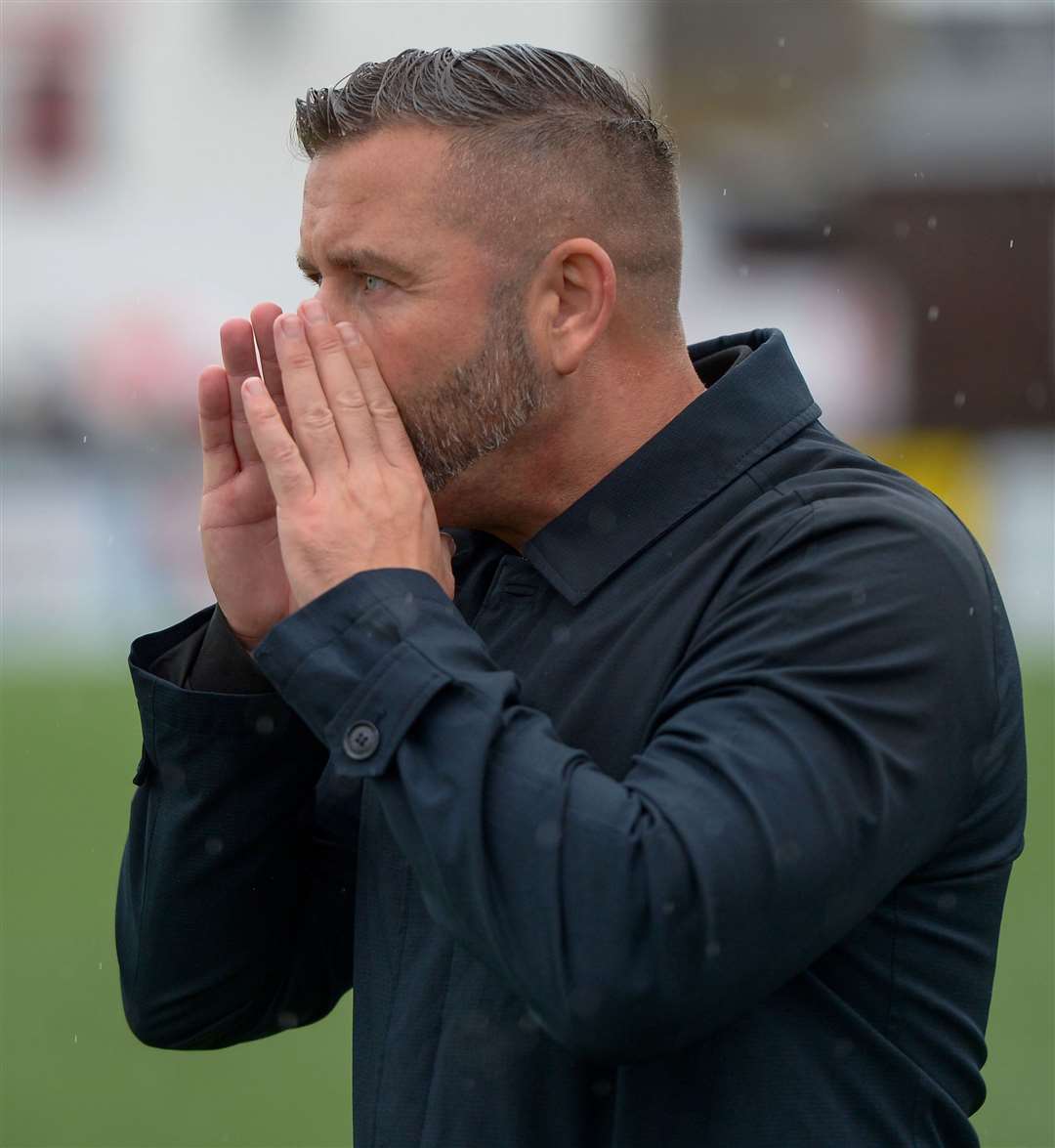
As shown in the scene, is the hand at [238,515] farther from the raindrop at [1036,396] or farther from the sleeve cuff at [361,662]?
the raindrop at [1036,396]

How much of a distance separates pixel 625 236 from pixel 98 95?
23655 millimetres

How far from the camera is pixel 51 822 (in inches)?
327

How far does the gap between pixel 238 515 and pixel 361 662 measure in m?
0.48

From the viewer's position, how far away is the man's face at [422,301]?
196 cm

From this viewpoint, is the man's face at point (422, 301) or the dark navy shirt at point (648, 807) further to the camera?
the man's face at point (422, 301)

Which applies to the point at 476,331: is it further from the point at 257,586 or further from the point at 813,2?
the point at 813,2

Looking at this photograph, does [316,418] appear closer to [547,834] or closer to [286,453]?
[286,453]

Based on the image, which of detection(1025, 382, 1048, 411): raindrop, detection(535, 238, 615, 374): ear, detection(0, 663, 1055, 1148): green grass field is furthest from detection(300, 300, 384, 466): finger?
detection(1025, 382, 1048, 411): raindrop

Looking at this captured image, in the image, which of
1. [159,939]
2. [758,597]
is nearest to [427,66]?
[758,597]

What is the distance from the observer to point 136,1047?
218 inches

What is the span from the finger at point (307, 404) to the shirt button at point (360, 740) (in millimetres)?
313

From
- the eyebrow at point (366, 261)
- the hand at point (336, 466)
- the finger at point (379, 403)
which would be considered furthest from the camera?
the eyebrow at point (366, 261)

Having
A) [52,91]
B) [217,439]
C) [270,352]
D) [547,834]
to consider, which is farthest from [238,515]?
[52,91]

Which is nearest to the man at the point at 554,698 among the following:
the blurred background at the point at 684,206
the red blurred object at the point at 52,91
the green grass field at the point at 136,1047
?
the green grass field at the point at 136,1047
